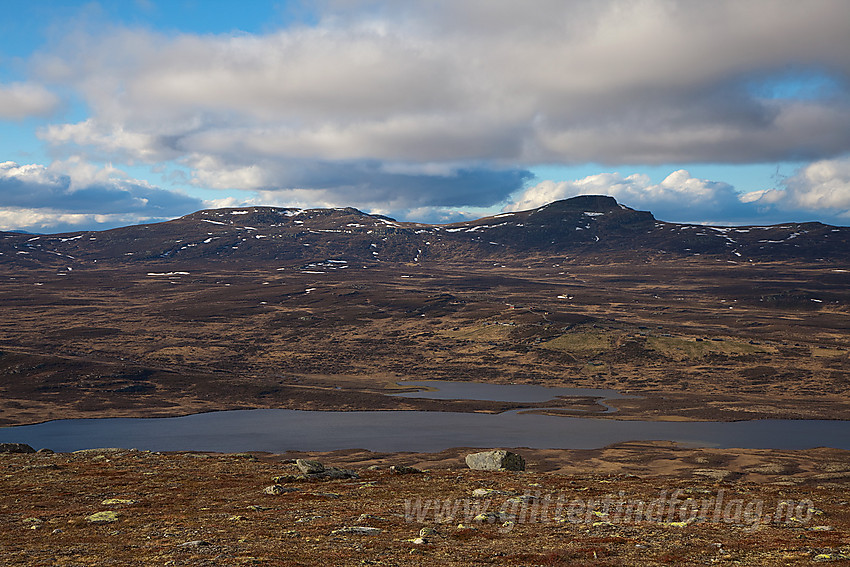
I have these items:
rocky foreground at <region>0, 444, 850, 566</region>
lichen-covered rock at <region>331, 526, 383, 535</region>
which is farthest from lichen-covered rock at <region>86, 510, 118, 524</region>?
lichen-covered rock at <region>331, 526, 383, 535</region>

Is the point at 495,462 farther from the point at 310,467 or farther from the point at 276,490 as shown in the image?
the point at 276,490

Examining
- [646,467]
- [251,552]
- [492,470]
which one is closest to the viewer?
[251,552]

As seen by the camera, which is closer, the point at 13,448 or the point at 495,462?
the point at 495,462

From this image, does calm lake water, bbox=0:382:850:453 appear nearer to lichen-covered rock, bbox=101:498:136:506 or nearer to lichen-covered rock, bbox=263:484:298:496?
lichen-covered rock, bbox=263:484:298:496

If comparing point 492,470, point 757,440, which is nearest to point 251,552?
point 492,470

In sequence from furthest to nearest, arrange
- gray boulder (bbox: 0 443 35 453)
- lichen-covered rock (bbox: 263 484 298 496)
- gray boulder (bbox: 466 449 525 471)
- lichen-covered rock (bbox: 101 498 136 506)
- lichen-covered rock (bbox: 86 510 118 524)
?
1. gray boulder (bbox: 0 443 35 453)
2. gray boulder (bbox: 466 449 525 471)
3. lichen-covered rock (bbox: 263 484 298 496)
4. lichen-covered rock (bbox: 101 498 136 506)
5. lichen-covered rock (bbox: 86 510 118 524)

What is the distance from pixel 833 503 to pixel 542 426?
11089 cm

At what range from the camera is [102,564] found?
2548cm

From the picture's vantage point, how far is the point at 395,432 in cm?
14562

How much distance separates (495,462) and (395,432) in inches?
3499

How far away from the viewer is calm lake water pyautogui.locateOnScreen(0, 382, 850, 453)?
13338 centimetres

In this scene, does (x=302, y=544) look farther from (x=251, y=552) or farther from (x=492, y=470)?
(x=492, y=470)

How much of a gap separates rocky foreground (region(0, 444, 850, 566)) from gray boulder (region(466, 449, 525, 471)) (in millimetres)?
628

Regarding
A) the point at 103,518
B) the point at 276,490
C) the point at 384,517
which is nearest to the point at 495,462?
the point at 276,490
